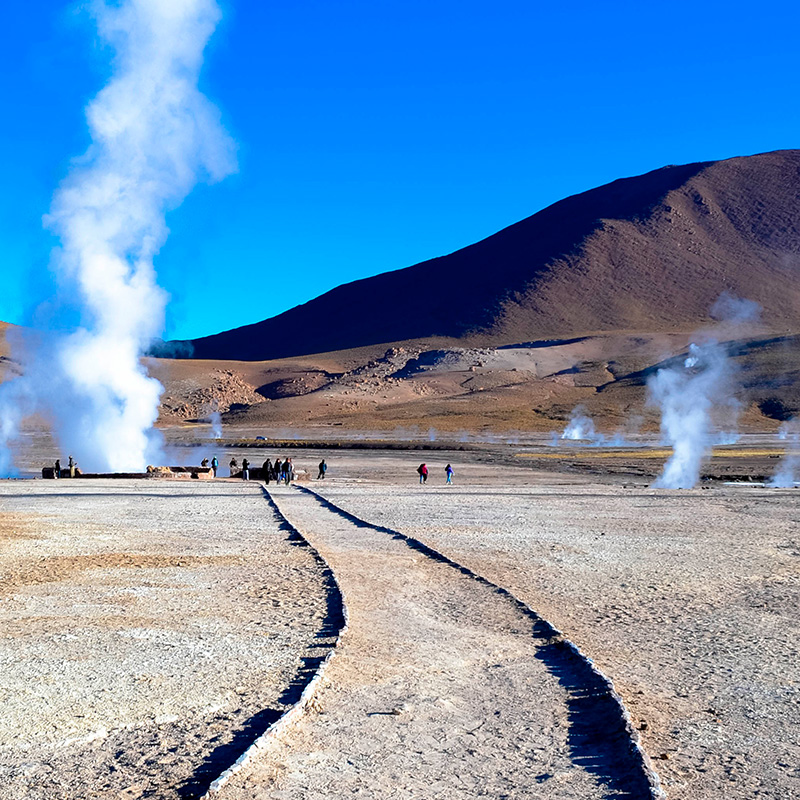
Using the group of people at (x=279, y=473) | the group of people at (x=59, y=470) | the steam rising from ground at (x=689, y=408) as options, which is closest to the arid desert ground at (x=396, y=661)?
the group of people at (x=279, y=473)

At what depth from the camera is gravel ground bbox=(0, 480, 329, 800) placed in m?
6.20

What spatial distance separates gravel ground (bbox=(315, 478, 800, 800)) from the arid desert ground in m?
0.04

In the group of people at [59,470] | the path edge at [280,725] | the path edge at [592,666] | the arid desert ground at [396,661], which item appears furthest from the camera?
the group of people at [59,470]

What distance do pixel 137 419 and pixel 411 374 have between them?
115 metres

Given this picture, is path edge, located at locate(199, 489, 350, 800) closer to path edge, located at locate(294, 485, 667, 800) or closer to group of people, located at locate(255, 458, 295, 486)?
path edge, located at locate(294, 485, 667, 800)

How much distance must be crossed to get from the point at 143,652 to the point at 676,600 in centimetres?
676

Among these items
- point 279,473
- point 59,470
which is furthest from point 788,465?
point 59,470

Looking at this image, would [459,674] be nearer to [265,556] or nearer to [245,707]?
[245,707]

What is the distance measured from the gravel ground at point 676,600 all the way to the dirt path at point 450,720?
1.33 feet

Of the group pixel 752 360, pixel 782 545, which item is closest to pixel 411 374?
pixel 752 360

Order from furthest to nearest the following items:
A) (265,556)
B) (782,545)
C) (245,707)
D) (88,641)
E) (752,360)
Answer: (752,360), (782,545), (265,556), (88,641), (245,707)

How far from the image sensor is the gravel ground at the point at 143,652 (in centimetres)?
620

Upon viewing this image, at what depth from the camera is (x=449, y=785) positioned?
5.83 meters

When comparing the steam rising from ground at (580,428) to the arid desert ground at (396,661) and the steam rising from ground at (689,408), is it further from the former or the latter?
the arid desert ground at (396,661)
